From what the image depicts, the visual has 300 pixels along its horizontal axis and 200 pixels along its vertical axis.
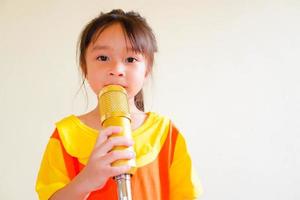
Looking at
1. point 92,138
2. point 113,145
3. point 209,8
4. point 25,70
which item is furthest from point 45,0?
point 113,145

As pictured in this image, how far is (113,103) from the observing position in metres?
0.51

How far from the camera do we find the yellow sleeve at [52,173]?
2.02ft

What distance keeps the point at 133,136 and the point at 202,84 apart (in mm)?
524

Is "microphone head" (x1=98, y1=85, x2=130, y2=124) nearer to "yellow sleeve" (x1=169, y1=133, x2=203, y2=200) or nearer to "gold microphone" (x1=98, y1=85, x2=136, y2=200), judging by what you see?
"gold microphone" (x1=98, y1=85, x2=136, y2=200)

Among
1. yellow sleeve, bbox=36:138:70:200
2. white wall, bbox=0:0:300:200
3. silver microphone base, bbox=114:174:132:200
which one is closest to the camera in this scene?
silver microphone base, bbox=114:174:132:200

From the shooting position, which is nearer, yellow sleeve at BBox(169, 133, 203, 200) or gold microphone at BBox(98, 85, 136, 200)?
gold microphone at BBox(98, 85, 136, 200)

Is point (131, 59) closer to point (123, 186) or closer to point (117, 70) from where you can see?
point (117, 70)

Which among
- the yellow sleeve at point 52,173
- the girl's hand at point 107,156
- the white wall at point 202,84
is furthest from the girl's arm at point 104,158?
the white wall at point 202,84

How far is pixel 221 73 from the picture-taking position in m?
1.16

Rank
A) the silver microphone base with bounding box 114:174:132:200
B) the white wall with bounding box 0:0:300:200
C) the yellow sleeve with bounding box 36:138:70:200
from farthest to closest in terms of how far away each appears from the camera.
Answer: the white wall with bounding box 0:0:300:200 < the yellow sleeve with bounding box 36:138:70:200 < the silver microphone base with bounding box 114:174:132:200

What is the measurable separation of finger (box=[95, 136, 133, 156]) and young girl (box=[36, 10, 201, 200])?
135 mm

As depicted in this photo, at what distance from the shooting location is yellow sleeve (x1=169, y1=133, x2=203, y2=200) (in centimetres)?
67

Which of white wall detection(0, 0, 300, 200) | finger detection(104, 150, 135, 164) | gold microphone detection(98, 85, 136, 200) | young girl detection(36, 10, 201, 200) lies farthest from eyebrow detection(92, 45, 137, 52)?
white wall detection(0, 0, 300, 200)

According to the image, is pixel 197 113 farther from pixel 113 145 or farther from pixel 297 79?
pixel 113 145
